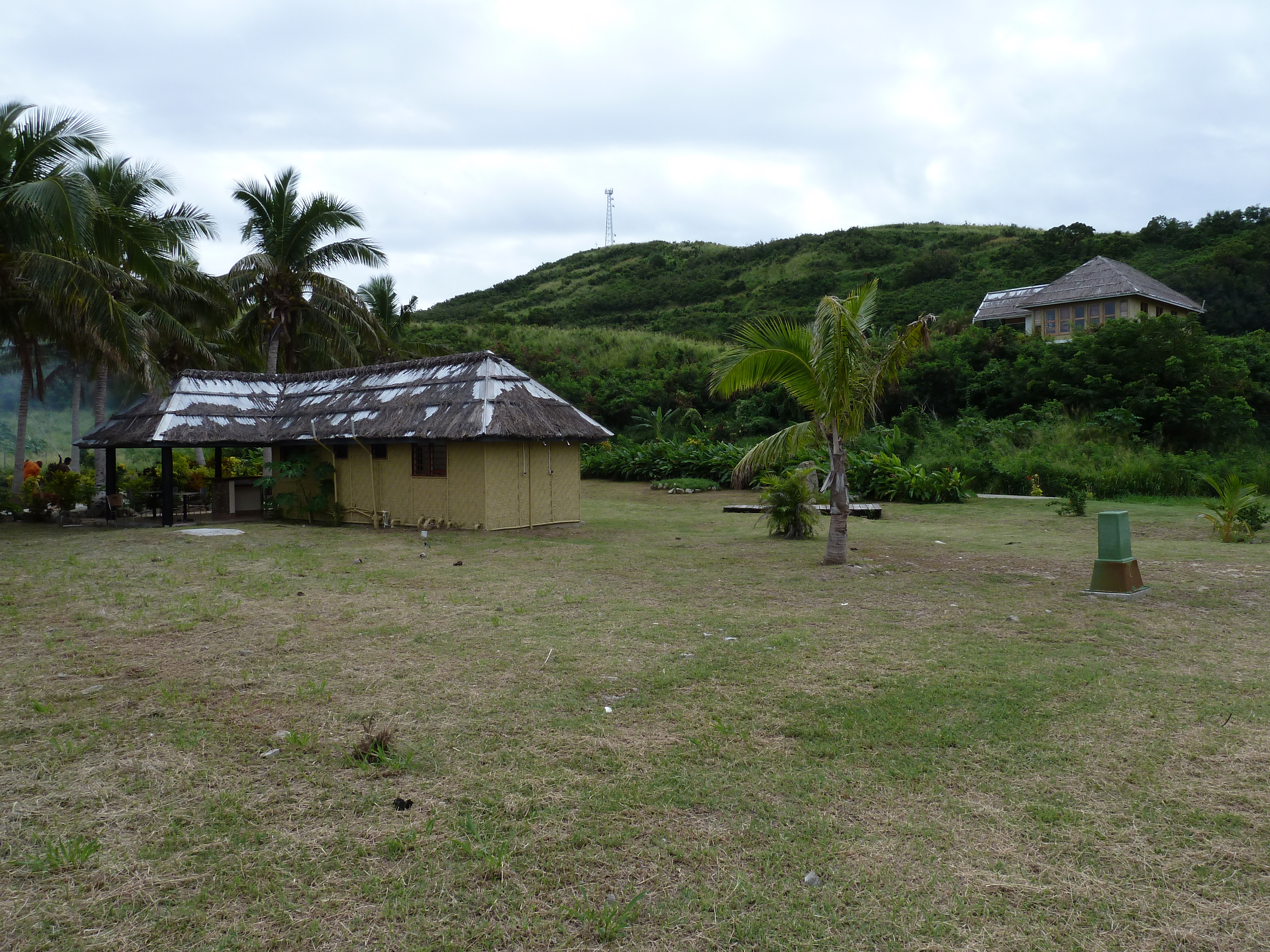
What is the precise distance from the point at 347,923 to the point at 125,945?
0.72 meters

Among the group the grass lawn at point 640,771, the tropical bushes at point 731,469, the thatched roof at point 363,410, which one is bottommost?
the grass lawn at point 640,771

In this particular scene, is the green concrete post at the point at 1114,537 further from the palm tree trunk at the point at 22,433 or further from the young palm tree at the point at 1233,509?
the palm tree trunk at the point at 22,433

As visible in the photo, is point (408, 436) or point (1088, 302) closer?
point (408, 436)

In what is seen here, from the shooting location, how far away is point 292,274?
22250 mm

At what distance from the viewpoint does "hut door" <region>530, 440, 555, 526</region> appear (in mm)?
17078

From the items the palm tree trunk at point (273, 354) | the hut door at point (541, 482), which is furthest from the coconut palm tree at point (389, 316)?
the hut door at point (541, 482)

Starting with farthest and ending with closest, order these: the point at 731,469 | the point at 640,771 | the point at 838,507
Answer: the point at 731,469, the point at 838,507, the point at 640,771

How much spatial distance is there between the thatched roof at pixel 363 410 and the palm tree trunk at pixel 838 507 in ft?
21.5

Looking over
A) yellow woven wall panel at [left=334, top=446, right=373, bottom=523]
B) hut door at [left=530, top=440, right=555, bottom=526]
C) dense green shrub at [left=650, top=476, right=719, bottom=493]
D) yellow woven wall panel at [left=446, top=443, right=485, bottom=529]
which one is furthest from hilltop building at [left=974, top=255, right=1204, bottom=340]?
yellow woven wall panel at [left=334, top=446, right=373, bottom=523]

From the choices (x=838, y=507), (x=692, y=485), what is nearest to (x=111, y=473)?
(x=692, y=485)

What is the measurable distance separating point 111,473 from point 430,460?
26.4ft

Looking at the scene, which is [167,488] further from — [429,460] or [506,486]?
[506,486]

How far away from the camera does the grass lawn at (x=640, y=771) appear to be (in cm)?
308

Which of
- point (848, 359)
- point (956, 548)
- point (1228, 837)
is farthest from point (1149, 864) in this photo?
point (956, 548)
